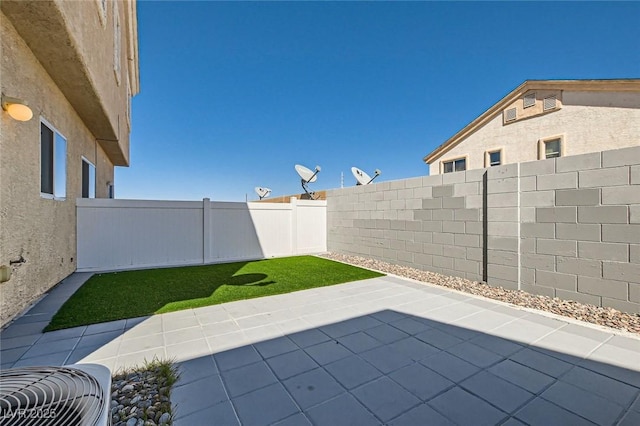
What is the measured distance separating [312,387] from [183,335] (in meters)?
1.69

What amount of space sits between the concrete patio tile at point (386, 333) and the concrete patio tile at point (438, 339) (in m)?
0.20

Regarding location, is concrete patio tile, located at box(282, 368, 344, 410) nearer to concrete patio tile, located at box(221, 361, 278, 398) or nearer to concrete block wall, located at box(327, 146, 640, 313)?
concrete patio tile, located at box(221, 361, 278, 398)

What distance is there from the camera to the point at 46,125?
4.24 m

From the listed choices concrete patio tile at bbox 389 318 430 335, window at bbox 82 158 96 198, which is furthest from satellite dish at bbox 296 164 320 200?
concrete patio tile at bbox 389 318 430 335

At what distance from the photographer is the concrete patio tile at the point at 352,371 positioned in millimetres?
2145

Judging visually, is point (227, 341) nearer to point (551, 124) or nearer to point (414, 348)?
point (414, 348)

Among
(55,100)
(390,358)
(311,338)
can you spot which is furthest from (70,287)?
(390,358)

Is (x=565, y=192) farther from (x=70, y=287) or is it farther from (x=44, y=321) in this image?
(x=70, y=287)

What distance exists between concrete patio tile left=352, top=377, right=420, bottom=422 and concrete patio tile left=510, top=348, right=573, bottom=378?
1257 mm

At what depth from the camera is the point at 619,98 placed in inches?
331

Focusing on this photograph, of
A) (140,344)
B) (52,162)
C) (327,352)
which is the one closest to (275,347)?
(327,352)

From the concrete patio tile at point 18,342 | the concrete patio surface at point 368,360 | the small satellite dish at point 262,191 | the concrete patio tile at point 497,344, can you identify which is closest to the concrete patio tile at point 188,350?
the concrete patio surface at point 368,360

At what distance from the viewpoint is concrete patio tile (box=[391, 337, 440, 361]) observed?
8.39 ft

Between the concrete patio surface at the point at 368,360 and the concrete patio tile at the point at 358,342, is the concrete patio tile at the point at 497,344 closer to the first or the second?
the concrete patio surface at the point at 368,360
